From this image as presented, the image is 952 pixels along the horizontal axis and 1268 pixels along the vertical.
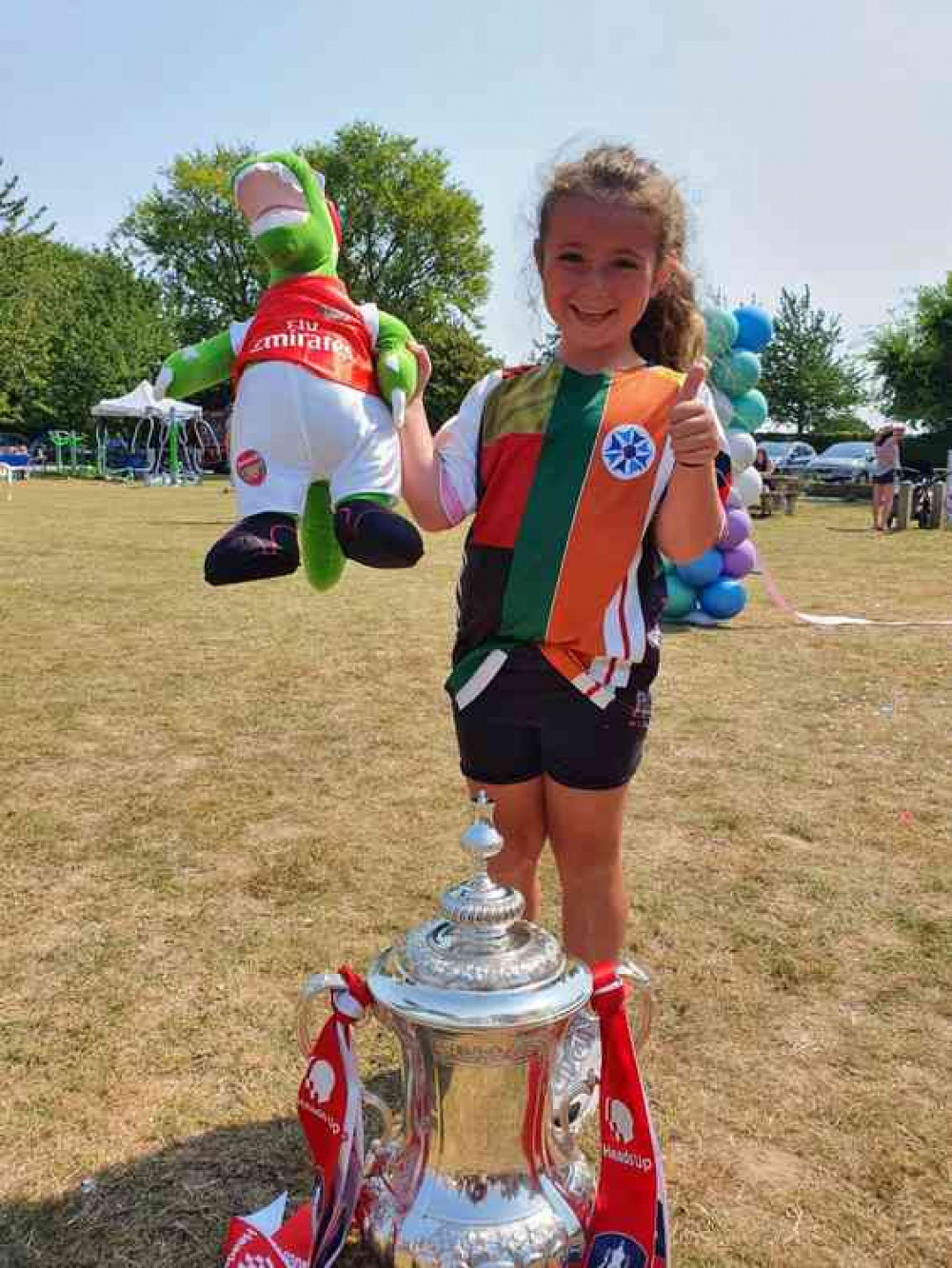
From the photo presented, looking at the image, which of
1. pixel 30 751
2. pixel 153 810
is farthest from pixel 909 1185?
pixel 30 751

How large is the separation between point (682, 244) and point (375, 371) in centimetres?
62

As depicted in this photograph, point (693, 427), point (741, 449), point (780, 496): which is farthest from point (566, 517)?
point (780, 496)

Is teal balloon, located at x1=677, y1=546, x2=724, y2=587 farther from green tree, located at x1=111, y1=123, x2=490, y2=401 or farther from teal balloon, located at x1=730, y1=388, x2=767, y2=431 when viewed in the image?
green tree, located at x1=111, y1=123, x2=490, y2=401

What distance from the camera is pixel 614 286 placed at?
1881mm

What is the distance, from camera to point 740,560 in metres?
7.72

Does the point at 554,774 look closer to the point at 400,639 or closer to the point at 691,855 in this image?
the point at 691,855

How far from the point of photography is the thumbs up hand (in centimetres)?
180

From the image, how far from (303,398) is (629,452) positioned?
0.59m

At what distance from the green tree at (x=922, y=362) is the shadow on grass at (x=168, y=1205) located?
33953mm

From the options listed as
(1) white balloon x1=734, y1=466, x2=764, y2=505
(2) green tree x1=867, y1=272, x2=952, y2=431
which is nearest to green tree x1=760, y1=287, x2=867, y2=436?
(2) green tree x1=867, y1=272, x2=952, y2=431

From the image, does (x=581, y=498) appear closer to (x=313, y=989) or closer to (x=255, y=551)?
(x=255, y=551)

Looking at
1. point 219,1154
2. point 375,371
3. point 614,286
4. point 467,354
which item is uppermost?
point 467,354

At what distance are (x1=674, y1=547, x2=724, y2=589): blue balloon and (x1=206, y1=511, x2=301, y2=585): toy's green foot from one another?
592cm

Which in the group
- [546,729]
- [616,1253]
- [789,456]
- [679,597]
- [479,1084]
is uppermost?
[789,456]
